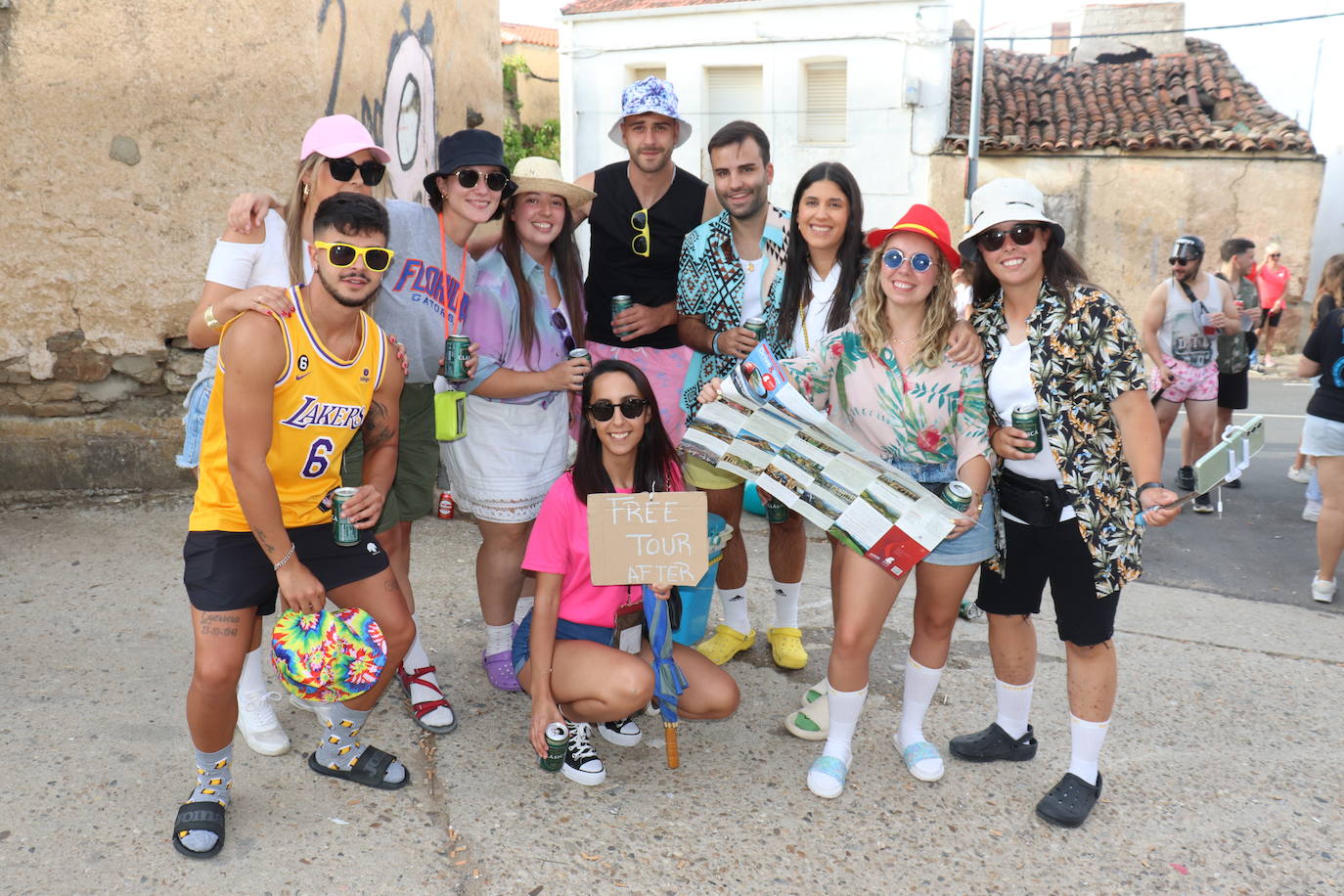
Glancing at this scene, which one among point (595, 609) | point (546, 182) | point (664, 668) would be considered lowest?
point (664, 668)

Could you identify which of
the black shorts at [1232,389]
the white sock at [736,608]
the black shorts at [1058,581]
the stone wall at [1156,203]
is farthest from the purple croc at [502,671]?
the stone wall at [1156,203]

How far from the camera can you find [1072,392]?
2811mm

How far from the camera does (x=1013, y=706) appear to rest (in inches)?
130

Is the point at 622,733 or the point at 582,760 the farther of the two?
the point at 622,733

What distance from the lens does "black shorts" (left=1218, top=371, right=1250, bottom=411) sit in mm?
7289

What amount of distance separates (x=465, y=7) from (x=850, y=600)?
566 centimetres

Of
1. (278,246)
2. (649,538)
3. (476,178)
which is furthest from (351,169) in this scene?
(649,538)

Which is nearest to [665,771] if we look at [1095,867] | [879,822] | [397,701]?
[879,822]

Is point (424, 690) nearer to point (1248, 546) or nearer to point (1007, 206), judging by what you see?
point (1007, 206)

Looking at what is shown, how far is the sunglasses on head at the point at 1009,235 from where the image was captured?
281cm

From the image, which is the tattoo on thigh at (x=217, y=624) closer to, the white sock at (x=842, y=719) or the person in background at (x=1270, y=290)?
the white sock at (x=842, y=719)

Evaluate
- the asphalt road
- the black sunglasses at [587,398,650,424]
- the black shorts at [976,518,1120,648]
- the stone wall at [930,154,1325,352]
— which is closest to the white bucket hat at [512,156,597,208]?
the black sunglasses at [587,398,650,424]

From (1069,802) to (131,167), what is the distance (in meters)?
5.30

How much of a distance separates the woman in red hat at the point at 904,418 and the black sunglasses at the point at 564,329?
2.52 ft
